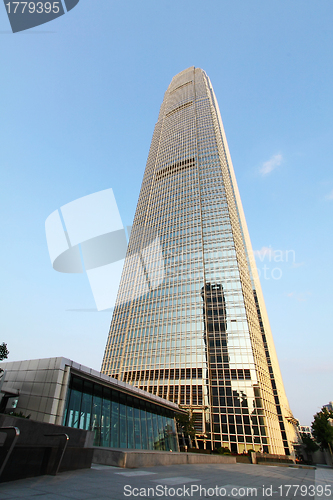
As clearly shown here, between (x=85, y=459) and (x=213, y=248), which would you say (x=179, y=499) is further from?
(x=213, y=248)

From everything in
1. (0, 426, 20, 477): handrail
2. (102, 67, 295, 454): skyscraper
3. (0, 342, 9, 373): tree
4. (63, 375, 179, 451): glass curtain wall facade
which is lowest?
(0, 426, 20, 477): handrail

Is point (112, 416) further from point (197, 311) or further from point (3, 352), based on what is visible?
point (197, 311)

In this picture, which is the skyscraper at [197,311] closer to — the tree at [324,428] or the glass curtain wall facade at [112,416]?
the tree at [324,428]

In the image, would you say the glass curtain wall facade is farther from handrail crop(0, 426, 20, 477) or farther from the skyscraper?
the skyscraper

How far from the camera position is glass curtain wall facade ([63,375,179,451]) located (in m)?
23.6

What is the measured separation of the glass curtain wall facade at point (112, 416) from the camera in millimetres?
23625

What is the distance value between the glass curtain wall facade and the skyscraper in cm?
2966

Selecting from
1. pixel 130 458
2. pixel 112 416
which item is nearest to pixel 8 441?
pixel 130 458

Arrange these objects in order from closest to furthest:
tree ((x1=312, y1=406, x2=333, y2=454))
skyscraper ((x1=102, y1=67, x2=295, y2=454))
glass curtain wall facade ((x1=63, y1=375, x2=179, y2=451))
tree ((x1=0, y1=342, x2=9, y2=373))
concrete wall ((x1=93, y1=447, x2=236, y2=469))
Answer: concrete wall ((x1=93, y1=447, x2=236, y2=469))
glass curtain wall facade ((x1=63, y1=375, x2=179, y2=451))
tree ((x1=0, y1=342, x2=9, y2=373))
skyscraper ((x1=102, y1=67, x2=295, y2=454))
tree ((x1=312, y1=406, x2=333, y2=454))

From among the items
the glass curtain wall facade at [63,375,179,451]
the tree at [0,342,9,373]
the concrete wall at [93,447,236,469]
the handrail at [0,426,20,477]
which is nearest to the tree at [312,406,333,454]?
the glass curtain wall facade at [63,375,179,451]

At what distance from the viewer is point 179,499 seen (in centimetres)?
860

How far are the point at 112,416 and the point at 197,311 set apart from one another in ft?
172

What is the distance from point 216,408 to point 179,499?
2463 inches

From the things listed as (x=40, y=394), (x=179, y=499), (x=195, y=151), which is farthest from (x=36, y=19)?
(x=195, y=151)
